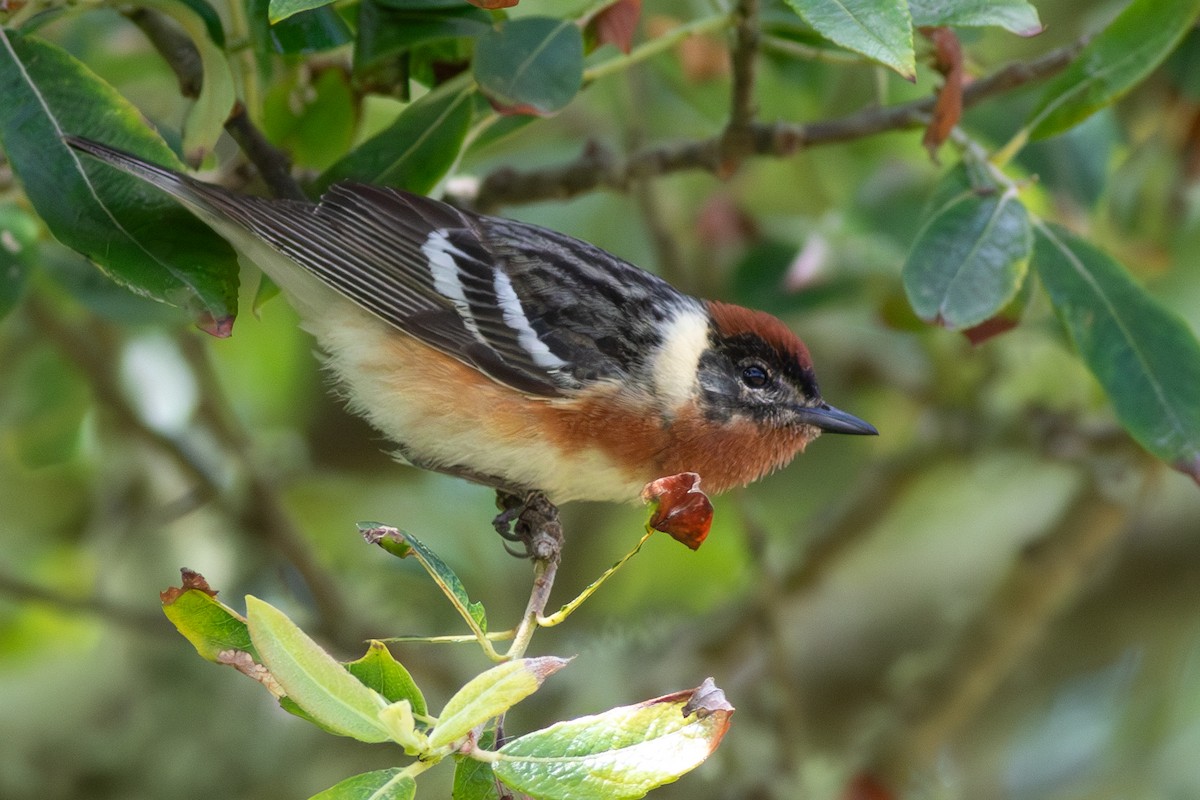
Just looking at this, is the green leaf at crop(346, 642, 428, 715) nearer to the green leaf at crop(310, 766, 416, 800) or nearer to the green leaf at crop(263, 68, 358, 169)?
the green leaf at crop(310, 766, 416, 800)

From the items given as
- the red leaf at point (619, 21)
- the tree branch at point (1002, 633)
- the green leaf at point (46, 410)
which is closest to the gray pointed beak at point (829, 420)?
the red leaf at point (619, 21)

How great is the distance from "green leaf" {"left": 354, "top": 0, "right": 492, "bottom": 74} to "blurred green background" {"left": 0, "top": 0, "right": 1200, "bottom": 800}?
1.03m

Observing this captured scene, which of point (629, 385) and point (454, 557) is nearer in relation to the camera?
point (629, 385)

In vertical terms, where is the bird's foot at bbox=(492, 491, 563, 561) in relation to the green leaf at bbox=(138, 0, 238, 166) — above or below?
below

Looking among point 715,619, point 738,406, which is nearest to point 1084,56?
point 738,406

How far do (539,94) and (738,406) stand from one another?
908 millimetres

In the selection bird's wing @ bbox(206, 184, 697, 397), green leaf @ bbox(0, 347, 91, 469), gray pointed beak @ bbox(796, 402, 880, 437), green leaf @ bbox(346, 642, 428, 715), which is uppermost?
green leaf @ bbox(346, 642, 428, 715)

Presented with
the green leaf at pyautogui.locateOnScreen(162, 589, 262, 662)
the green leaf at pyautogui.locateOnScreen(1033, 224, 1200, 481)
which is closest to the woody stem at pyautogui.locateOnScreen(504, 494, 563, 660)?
the green leaf at pyautogui.locateOnScreen(162, 589, 262, 662)

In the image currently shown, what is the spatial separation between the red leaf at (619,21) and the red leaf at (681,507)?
902 mm

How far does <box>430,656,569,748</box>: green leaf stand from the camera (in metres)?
1.46

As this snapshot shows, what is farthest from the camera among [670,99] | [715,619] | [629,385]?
[715,619]

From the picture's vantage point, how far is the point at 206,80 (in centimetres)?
210

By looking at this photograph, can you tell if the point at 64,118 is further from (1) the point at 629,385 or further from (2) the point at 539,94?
(1) the point at 629,385

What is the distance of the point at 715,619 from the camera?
13.2 feet
